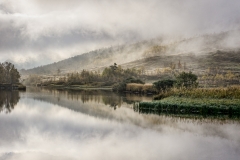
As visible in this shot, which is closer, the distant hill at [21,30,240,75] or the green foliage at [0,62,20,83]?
the green foliage at [0,62,20,83]

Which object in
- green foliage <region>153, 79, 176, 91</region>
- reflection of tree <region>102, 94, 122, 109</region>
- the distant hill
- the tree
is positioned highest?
the distant hill

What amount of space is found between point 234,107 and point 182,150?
38.0 ft

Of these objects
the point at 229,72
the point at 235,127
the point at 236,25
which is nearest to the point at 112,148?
the point at 235,127

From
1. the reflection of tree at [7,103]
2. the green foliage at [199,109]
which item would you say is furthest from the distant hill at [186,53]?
the green foliage at [199,109]

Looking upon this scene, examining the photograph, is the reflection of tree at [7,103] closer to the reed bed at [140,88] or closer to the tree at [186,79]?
the tree at [186,79]

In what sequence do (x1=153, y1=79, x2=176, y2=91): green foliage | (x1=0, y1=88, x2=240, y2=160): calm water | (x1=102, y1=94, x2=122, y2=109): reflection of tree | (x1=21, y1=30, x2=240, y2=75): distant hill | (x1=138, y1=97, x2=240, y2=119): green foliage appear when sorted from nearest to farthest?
(x1=0, y1=88, x2=240, y2=160): calm water → (x1=138, y1=97, x2=240, y2=119): green foliage → (x1=102, y1=94, x2=122, y2=109): reflection of tree → (x1=153, y1=79, x2=176, y2=91): green foliage → (x1=21, y1=30, x2=240, y2=75): distant hill

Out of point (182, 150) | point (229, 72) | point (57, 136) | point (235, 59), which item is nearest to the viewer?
point (182, 150)

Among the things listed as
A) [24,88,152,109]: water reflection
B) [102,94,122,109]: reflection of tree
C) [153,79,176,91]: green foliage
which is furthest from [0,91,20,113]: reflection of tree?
[153,79,176,91]: green foliage

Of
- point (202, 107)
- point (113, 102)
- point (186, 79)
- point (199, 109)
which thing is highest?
point (186, 79)

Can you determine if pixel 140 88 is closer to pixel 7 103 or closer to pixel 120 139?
pixel 7 103

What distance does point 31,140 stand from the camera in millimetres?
13062

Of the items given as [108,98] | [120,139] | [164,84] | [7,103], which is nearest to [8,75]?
[164,84]

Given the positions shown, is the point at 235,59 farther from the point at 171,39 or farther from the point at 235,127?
the point at 235,127

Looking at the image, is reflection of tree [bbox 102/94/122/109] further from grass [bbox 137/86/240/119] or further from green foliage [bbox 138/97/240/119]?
green foliage [bbox 138/97/240/119]
